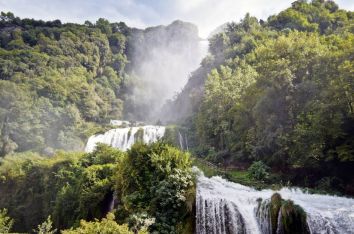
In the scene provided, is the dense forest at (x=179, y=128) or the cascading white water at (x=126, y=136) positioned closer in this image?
the dense forest at (x=179, y=128)

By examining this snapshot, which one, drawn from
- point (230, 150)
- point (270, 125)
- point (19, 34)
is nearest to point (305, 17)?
point (230, 150)

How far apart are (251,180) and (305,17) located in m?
59.8

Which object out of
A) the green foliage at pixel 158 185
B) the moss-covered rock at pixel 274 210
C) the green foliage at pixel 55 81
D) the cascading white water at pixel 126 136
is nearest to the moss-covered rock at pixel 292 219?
the moss-covered rock at pixel 274 210

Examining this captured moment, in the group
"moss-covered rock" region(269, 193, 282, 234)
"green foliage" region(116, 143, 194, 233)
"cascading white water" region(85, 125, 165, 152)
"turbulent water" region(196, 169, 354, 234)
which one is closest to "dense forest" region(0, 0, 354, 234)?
"green foliage" region(116, 143, 194, 233)

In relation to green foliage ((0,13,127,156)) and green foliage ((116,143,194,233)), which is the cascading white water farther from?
green foliage ((116,143,194,233))

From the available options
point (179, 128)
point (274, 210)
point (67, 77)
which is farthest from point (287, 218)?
point (67, 77)

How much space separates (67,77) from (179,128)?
40064 mm

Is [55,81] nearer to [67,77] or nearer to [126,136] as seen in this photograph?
[67,77]

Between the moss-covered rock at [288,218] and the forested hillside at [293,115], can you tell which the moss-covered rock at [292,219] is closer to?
the moss-covered rock at [288,218]

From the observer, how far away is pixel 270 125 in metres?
31.3

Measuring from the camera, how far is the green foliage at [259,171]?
28.9 meters

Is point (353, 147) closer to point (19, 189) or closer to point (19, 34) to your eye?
point (19, 189)

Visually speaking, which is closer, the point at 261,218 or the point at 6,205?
the point at 261,218

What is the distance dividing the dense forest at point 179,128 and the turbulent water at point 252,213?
0.76 m
